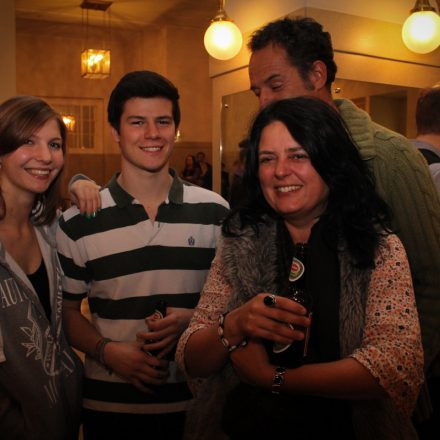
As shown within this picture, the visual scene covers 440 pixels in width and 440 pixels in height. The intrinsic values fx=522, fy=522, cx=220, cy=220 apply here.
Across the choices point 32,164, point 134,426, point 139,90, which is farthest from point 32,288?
point 139,90

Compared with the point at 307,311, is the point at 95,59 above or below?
above

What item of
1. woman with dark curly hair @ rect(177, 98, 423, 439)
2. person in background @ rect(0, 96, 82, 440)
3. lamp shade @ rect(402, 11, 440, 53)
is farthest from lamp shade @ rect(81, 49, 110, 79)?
woman with dark curly hair @ rect(177, 98, 423, 439)

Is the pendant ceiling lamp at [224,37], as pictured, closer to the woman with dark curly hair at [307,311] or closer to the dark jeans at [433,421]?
the woman with dark curly hair at [307,311]

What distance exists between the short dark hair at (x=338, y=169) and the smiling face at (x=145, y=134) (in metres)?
0.56

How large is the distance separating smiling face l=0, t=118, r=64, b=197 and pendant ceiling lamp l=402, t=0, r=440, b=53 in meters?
2.90

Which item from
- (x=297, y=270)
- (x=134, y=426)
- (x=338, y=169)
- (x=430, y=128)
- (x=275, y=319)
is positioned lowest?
(x=134, y=426)

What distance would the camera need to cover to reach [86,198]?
1927 millimetres

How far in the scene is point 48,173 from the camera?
2055 millimetres

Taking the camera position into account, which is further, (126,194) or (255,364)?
(126,194)

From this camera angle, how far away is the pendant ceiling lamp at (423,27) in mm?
3758

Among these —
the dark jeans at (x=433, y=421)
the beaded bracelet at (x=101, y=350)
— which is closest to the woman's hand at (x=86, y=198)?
the beaded bracelet at (x=101, y=350)

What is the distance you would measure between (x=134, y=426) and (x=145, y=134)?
1066 millimetres

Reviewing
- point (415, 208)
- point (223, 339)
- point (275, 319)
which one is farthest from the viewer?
point (415, 208)

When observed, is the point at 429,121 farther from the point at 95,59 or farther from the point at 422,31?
the point at 95,59
